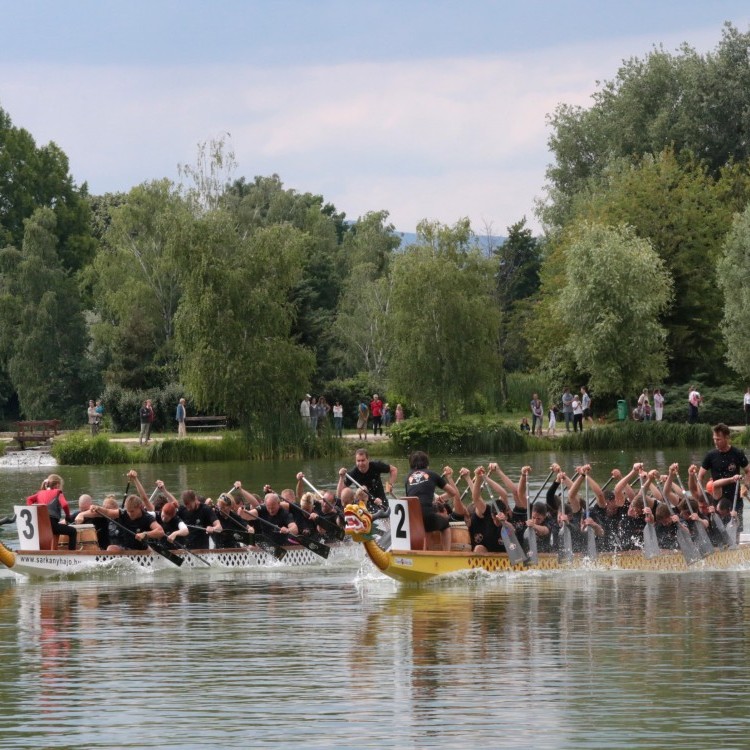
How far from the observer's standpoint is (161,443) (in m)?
52.1

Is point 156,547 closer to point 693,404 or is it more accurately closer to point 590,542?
point 590,542

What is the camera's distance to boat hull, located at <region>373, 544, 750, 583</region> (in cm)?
2058

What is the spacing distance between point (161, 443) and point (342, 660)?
3745cm

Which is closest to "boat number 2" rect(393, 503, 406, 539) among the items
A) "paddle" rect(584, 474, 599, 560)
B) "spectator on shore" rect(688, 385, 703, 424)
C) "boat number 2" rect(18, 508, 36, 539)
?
"paddle" rect(584, 474, 599, 560)

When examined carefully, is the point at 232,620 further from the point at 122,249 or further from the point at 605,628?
the point at 122,249

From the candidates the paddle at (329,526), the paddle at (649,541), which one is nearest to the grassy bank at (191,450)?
the paddle at (329,526)

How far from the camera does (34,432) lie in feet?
194

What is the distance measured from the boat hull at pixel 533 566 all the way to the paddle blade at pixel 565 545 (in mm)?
72

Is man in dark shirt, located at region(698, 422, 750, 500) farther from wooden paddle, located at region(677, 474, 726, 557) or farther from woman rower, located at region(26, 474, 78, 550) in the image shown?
woman rower, located at region(26, 474, 78, 550)

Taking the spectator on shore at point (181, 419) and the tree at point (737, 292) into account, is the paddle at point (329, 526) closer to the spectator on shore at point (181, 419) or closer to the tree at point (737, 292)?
the spectator on shore at point (181, 419)

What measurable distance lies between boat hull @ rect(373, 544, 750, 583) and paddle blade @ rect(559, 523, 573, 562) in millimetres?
72

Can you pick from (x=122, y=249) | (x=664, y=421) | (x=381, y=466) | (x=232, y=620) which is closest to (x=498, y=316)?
(x=664, y=421)

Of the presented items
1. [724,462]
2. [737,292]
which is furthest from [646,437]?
[724,462]

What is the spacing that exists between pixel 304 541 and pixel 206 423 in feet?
116
